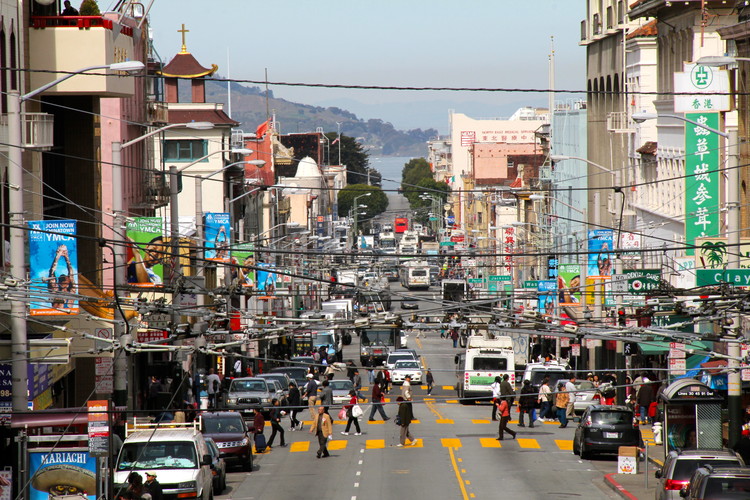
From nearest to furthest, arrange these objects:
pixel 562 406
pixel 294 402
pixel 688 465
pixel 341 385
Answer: pixel 688 465 → pixel 294 402 → pixel 562 406 → pixel 341 385

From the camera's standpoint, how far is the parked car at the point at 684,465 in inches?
878

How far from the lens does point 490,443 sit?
3647 cm

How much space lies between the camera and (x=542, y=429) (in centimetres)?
4062

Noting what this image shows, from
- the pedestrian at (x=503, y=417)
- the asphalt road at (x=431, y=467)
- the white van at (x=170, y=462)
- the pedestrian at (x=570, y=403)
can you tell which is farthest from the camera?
the pedestrian at (x=570, y=403)

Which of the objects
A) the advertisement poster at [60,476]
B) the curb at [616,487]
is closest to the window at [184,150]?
the curb at [616,487]

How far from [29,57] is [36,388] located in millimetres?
12502

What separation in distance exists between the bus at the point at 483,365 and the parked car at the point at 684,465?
27.1 meters

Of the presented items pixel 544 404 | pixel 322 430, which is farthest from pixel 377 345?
pixel 322 430

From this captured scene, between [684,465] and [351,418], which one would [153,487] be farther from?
[351,418]

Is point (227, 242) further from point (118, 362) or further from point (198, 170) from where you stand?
point (198, 170)

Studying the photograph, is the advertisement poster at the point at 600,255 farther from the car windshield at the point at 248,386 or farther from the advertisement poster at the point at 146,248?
the advertisement poster at the point at 146,248

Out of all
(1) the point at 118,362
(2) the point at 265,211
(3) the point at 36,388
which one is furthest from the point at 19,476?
(2) the point at 265,211

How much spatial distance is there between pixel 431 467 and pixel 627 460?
4.73 meters

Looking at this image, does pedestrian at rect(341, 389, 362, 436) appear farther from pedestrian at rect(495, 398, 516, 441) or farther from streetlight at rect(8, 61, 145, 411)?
streetlight at rect(8, 61, 145, 411)
